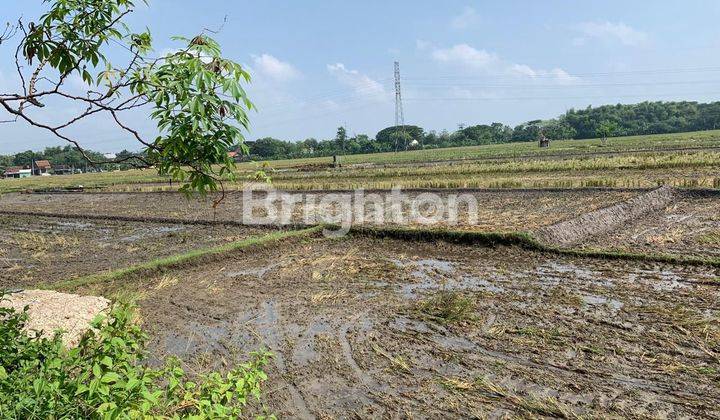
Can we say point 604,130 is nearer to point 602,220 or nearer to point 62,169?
point 602,220

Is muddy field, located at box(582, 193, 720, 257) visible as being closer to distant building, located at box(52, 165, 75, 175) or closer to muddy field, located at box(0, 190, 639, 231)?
muddy field, located at box(0, 190, 639, 231)

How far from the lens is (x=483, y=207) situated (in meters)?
13.2

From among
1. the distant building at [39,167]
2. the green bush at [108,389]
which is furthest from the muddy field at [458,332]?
the distant building at [39,167]

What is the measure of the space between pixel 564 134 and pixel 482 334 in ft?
259

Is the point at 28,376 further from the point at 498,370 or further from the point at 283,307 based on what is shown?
the point at 283,307

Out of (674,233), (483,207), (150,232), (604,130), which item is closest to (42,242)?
(150,232)

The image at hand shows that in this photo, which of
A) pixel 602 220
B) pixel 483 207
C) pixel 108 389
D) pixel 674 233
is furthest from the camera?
pixel 483 207

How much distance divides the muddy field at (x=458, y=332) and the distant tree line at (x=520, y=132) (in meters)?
63.3

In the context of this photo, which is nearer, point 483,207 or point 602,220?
point 602,220

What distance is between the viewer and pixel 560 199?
44.4 feet

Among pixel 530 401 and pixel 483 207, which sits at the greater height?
pixel 483 207

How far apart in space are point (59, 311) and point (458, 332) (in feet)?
12.0

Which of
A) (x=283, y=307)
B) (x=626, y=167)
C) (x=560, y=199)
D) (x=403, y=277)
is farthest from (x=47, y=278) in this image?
(x=626, y=167)

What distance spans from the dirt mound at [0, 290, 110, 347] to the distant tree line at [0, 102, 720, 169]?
213 feet
